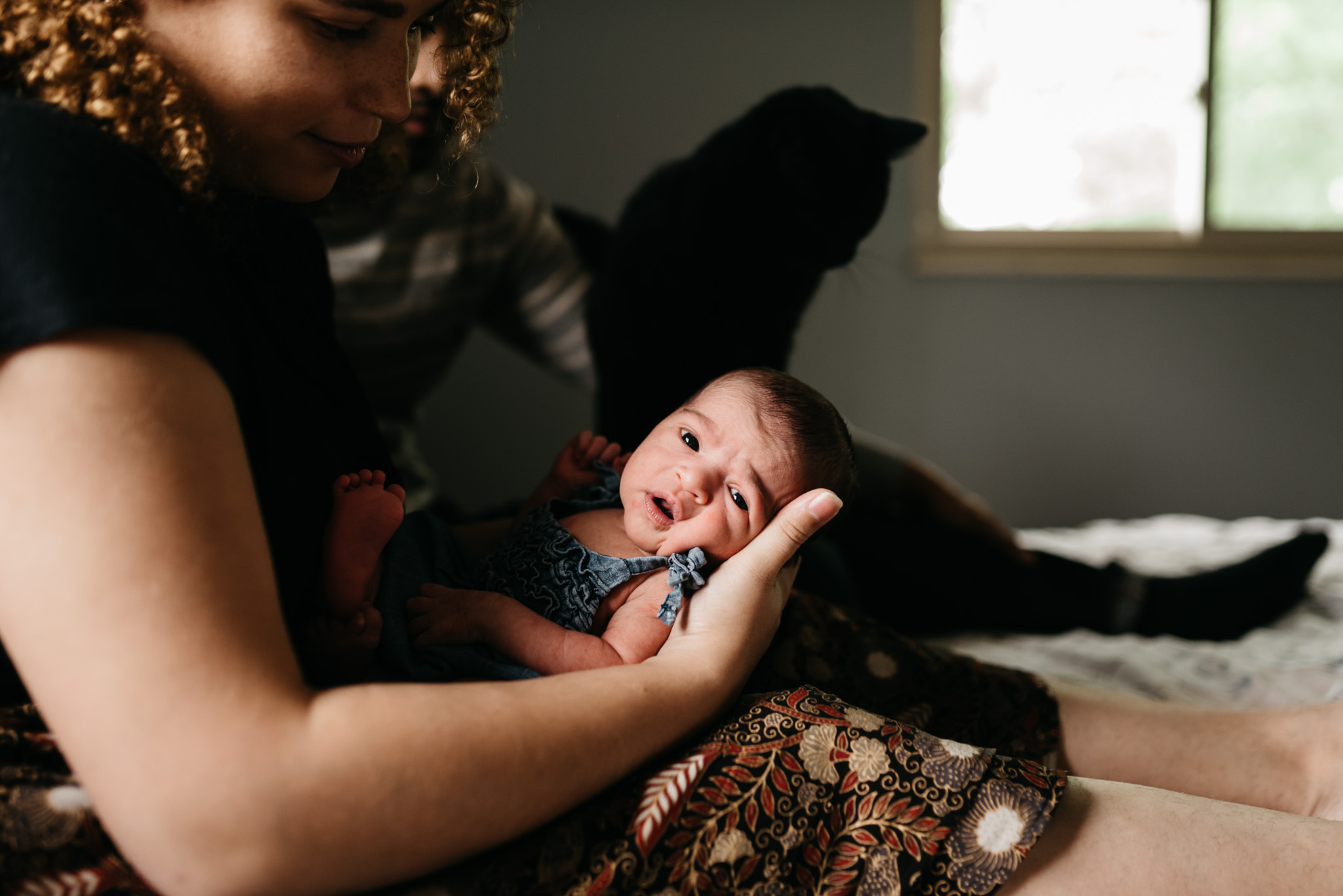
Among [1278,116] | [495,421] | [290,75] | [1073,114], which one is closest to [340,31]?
[290,75]

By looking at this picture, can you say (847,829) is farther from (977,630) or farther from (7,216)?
(977,630)

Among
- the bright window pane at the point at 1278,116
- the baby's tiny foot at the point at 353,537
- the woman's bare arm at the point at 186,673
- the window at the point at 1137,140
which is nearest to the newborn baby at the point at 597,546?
the baby's tiny foot at the point at 353,537

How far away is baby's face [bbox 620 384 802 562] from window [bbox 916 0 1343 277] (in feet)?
6.19

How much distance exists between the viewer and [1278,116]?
2502 millimetres

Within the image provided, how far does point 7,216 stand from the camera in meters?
0.44

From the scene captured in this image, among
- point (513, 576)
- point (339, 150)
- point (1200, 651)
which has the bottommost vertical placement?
point (1200, 651)

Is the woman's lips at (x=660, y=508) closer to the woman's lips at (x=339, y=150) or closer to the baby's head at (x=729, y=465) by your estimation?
the baby's head at (x=729, y=465)

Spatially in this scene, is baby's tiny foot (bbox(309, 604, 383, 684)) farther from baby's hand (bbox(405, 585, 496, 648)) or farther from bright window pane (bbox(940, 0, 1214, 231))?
bright window pane (bbox(940, 0, 1214, 231))

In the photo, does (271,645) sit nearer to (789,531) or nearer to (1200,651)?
(789,531)

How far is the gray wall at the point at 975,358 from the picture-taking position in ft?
7.18

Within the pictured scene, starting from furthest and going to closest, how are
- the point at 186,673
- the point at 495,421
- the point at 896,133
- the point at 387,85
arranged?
the point at 495,421 → the point at 896,133 → the point at 387,85 → the point at 186,673

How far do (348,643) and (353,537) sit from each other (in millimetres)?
80

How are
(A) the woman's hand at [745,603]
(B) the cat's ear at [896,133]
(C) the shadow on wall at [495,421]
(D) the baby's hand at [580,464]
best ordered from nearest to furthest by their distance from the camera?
(A) the woman's hand at [745,603]
(D) the baby's hand at [580,464]
(B) the cat's ear at [896,133]
(C) the shadow on wall at [495,421]

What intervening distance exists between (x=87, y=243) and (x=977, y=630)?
1.33 metres
